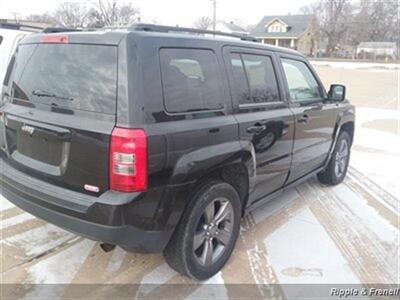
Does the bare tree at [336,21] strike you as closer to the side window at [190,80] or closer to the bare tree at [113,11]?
the bare tree at [113,11]

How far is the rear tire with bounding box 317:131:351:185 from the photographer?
5.44 meters

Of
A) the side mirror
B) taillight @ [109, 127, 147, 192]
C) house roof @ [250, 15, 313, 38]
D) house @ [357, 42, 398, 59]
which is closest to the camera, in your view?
taillight @ [109, 127, 147, 192]

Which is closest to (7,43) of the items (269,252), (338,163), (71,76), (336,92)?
(71,76)

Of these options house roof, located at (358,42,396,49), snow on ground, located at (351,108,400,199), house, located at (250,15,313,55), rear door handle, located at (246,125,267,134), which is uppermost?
house, located at (250,15,313,55)

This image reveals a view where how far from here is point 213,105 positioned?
119 inches

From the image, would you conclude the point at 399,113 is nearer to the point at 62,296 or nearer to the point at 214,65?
the point at 214,65

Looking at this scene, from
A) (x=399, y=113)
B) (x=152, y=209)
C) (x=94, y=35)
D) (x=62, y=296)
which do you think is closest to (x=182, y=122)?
(x=152, y=209)

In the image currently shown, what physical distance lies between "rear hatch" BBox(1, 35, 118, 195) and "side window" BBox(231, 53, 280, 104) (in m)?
1.17

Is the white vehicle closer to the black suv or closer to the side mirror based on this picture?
the black suv

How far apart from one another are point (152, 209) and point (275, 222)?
2081 mm

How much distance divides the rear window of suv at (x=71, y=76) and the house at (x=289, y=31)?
246ft

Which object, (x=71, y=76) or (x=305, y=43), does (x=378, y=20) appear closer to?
(x=305, y=43)

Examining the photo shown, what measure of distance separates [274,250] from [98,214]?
6.05 ft

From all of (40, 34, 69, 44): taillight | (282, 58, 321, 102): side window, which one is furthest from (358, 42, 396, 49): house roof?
(40, 34, 69, 44): taillight
